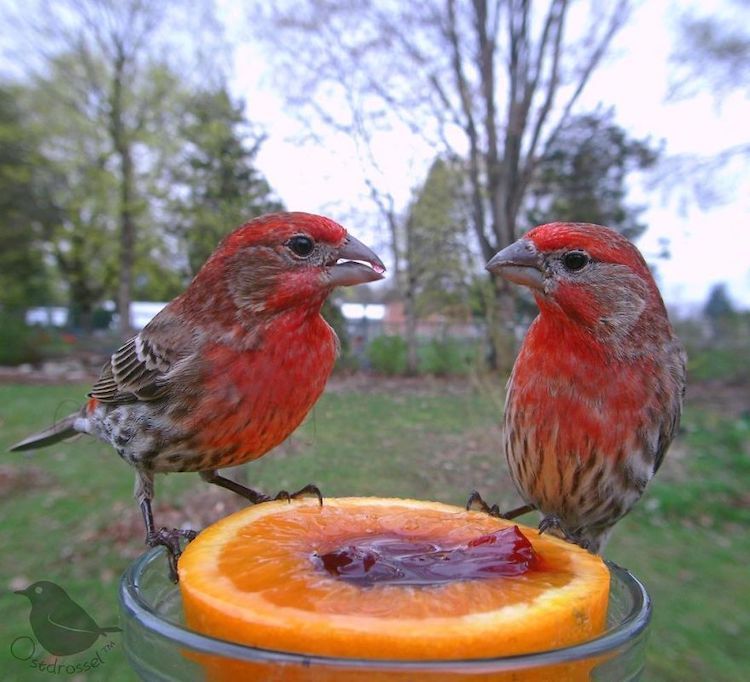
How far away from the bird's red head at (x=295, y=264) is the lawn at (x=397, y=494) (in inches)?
17.6

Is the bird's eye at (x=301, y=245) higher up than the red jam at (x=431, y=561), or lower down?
higher up

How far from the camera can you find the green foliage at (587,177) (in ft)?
11.7

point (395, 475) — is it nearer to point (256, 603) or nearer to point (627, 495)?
point (627, 495)

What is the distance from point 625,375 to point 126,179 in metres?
16.4

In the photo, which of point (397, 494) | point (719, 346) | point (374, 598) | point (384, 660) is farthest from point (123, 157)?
point (384, 660)

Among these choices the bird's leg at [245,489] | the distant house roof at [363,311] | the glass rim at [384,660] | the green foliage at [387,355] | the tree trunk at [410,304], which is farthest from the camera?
the tree trunk at [410,304]

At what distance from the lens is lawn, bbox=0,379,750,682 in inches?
84.6

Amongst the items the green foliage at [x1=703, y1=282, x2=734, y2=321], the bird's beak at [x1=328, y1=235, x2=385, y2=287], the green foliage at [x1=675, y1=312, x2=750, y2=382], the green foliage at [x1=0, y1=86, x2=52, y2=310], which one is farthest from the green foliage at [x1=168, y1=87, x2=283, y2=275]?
the green foliage at [x1=0, y1=86, x2=52, y2=310]

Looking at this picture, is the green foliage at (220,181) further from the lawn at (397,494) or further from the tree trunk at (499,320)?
the tree trunk at (499,320)

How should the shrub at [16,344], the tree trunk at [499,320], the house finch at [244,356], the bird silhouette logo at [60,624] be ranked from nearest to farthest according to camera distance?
the bird silhouette logo at [60,624] < the house finch at [244,356] < the tree trunk at [499,320] < the shrub at [16,344]

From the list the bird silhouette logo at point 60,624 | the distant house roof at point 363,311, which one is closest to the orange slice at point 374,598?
the bird silhouette logo at point 60,624

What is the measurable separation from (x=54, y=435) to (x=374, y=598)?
150cm

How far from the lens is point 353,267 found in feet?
4.93

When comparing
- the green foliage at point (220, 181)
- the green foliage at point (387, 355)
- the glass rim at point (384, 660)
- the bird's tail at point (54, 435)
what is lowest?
the bird's tail at point (54, 435)
